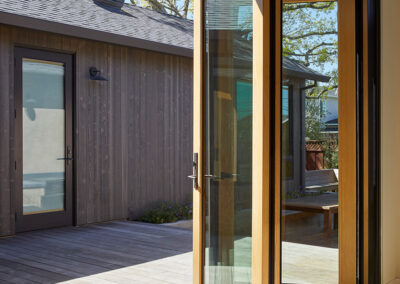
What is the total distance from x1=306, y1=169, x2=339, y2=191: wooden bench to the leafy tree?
13361 mm

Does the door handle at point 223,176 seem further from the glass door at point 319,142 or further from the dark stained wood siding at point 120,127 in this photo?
Answer: the dark stained wood siding at point 120,127

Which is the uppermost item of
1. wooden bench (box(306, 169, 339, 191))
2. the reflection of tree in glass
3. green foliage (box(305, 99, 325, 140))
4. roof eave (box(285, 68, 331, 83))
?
the reflection of tree in glass

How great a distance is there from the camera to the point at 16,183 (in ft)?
20.5

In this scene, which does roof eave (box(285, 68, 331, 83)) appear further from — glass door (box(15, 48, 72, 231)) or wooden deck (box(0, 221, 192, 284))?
glass door (box(15, 48, 72, 231))

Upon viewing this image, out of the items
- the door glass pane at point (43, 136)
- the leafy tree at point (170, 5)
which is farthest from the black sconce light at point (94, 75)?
the leafy tree at point (170, 5)

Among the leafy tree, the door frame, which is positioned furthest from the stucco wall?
the leafy tree

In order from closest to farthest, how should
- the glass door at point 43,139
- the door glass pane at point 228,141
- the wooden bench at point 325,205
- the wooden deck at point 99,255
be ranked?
1. the door glass pane at point 228,141
2. the wooden bench at point 325,205
3. the wooden deck at point 99,255
4. the glass door at point 43,139

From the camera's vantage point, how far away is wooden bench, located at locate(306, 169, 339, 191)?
3.63 m

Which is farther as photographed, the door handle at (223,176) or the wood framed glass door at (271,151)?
the door handle at (223,176)

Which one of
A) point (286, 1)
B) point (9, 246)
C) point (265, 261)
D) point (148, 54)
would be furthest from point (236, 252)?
point (148, 54)

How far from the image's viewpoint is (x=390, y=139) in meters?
3.80

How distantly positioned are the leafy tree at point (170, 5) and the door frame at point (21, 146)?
992 cm

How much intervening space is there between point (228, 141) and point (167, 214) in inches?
186

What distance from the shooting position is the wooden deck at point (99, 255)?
4383mm
